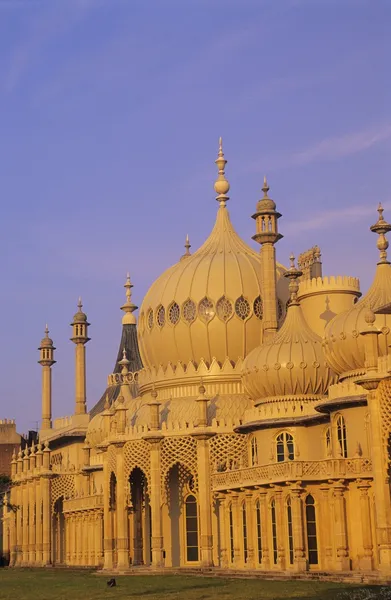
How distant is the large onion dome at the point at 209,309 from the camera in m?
49.6

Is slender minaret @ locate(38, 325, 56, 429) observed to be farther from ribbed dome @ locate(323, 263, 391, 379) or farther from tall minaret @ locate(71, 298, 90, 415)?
ribbed dome @ locate(323, 263, 391, 379)

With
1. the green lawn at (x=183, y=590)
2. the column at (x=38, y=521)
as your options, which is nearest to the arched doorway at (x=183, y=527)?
the green lawn at (x=183, y=590)

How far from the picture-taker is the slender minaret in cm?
7362

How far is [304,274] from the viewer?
52.6 m

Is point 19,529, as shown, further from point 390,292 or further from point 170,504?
point 390,292

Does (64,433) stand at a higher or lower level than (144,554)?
higher

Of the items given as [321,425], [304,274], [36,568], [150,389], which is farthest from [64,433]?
[321,425]

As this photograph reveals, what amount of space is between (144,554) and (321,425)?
13819 mm

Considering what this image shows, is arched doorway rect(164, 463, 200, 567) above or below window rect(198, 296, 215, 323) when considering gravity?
below

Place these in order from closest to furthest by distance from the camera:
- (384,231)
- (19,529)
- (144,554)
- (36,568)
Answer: (384,231) → (144,554) → (36,568) → (19,529)

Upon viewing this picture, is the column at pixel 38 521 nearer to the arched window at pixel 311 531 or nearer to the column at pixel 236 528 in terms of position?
the column at pixel 236 528

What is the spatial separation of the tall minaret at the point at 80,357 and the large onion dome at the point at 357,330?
29742 millimetres


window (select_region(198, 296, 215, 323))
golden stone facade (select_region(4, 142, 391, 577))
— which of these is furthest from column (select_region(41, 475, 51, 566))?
window (select_region(198, 296, 215, 323))

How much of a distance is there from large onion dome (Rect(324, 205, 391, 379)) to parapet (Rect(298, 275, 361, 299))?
244 inches
